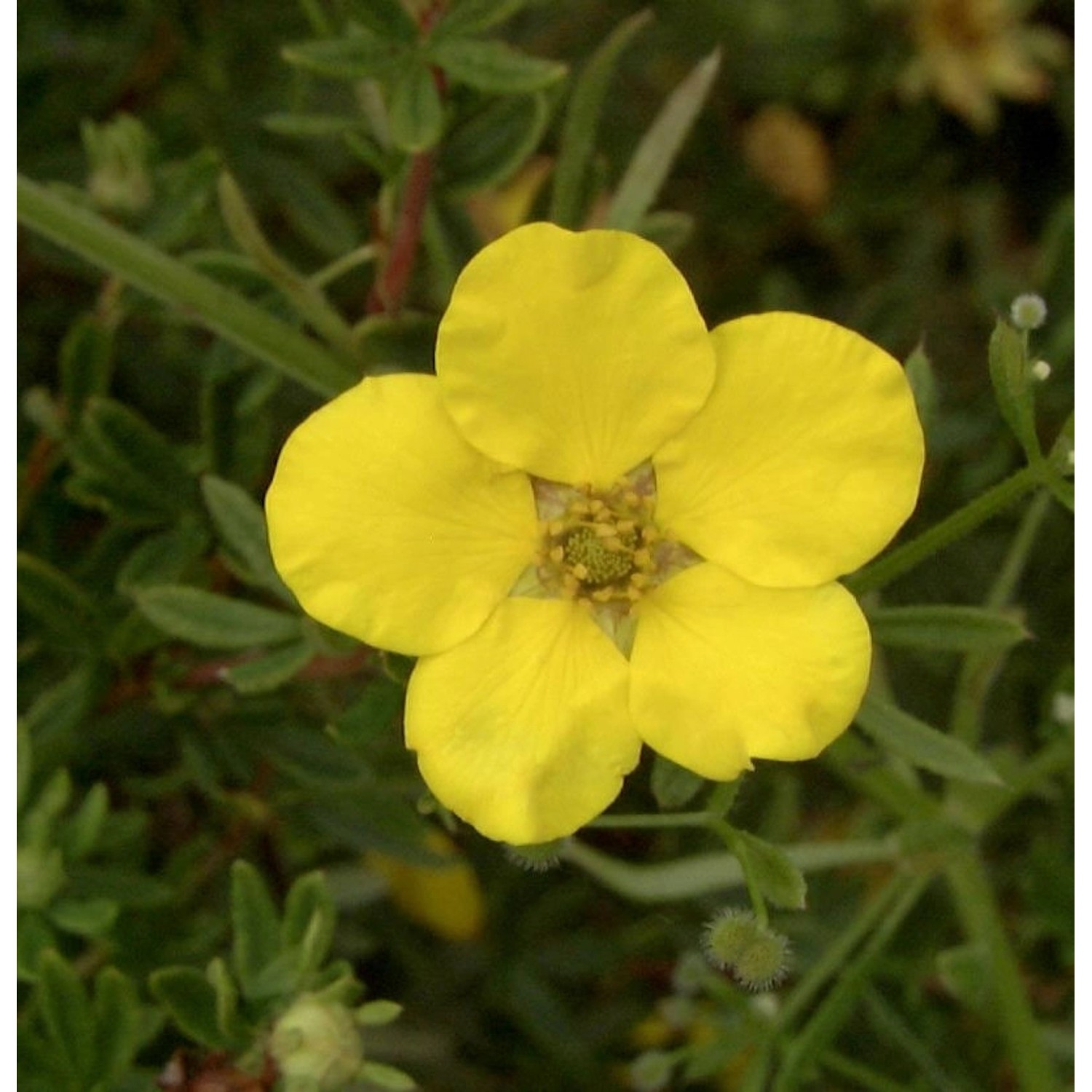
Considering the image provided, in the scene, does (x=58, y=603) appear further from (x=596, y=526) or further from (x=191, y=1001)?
(x=596, y=526)

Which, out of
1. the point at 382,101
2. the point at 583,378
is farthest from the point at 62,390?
the point at 583,378

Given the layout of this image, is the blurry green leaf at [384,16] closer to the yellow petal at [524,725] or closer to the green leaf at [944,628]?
the yellow petal at [524,725]

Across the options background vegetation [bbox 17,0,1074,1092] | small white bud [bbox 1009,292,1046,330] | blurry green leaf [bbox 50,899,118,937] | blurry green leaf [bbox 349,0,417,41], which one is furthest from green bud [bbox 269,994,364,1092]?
blurry green leaf [bbox 349,0,417,41]

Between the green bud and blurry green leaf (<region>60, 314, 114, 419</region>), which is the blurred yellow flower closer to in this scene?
blurry green leaf (<region>60, 314, 114, 419</region>)

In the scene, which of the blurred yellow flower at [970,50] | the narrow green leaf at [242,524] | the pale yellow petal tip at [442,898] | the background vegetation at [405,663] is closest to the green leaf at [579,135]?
the background vegetation at [405,663]

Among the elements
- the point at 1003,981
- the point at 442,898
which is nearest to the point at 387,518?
the point at 1003,981

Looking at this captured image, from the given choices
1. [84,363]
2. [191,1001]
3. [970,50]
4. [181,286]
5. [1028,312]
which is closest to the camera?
[1028,312]
